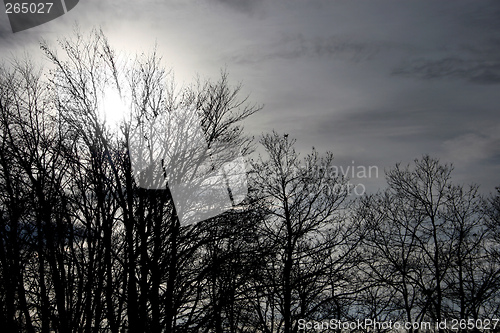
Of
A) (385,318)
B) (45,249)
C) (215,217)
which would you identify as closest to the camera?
(45,249)

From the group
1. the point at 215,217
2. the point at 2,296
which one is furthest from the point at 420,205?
the point at 2,296

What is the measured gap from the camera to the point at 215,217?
31.7 feet

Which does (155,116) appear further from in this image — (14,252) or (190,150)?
(14,252)

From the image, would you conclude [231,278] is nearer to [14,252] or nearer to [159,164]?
[159,164]

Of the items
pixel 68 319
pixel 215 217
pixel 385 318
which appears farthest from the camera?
pixel 385 318

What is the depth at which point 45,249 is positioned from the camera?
29.2ft

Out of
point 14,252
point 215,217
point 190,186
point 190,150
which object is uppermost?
point 190,150

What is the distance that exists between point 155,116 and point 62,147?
234cm

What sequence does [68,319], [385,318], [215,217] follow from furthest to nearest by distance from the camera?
1. [385,318]
2. [215,217]
3. [68,319]

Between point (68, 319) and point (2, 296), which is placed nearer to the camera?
point (68, 319)

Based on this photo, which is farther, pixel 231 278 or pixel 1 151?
pixel 231 278

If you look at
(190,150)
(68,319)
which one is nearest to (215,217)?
(190,150)

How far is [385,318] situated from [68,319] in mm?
16022

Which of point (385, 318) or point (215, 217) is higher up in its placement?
point (215, 217)
